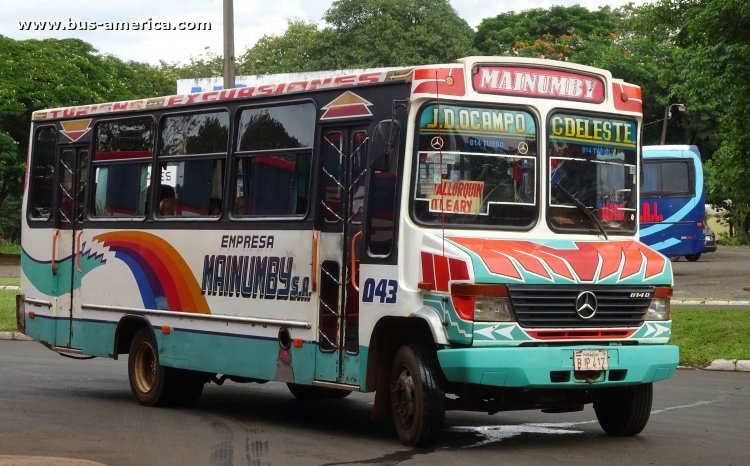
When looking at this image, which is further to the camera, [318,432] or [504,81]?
[318,432]

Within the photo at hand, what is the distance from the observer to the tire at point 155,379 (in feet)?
45.2

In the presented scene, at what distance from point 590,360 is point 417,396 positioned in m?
1.31

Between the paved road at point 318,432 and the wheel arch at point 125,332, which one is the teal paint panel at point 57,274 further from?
the paved road at point 318,432

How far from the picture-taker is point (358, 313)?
36.2 feet

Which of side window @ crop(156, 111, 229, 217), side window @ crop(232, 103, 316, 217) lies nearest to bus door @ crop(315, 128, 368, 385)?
side window @ crop(232, 103, 316, 217)

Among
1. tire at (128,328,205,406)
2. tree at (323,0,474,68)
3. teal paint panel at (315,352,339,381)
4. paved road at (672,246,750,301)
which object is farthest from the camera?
tree at (323,0,474,68)

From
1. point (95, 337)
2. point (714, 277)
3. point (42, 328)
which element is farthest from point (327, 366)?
point (714, 277)

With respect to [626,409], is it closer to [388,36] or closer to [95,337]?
[95,337]

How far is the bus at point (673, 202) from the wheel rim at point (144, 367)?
26.3 m

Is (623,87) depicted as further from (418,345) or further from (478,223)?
(418,345)

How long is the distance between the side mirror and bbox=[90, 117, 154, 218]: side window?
432cm

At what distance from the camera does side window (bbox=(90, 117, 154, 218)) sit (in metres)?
14.4

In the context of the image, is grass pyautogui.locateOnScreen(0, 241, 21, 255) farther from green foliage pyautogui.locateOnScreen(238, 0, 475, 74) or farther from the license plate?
the license plate

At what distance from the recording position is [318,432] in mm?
11734
